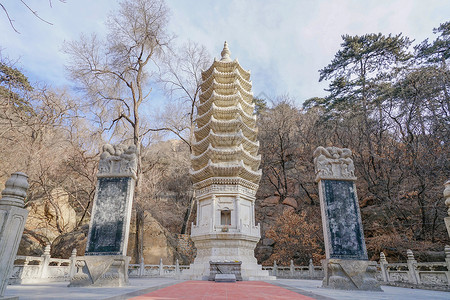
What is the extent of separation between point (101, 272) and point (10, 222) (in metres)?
4.18

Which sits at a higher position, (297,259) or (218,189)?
(218,189)

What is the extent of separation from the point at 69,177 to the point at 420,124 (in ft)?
71.8

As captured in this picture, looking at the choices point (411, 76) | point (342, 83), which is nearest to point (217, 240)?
point (411, 76)

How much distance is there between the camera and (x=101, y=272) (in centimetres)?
663

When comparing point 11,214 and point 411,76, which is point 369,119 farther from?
point 11,214

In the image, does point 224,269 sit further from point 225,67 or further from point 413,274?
point 225,67

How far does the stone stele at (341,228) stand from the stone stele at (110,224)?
5.55 m

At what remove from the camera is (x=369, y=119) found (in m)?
17.9

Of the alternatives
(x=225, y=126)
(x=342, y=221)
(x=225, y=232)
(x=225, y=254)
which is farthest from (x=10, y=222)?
(x=225, y=126)

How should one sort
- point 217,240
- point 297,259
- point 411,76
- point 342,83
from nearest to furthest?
point 217,240 → point 411,76 → point 297,259 → point 342,83

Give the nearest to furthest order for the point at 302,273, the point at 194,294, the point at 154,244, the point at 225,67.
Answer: the point at 194,294
the point at 302,273
the point at 154,244
the point at 225,67

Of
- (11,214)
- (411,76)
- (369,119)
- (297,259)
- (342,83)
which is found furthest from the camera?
(342,83)

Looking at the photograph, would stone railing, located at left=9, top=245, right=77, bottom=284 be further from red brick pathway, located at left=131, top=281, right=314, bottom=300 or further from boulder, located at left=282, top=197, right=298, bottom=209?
boulder, located at left=282, top=197, right=298, bottom=209

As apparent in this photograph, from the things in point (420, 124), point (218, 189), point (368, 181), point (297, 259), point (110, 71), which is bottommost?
point (297, 259)
